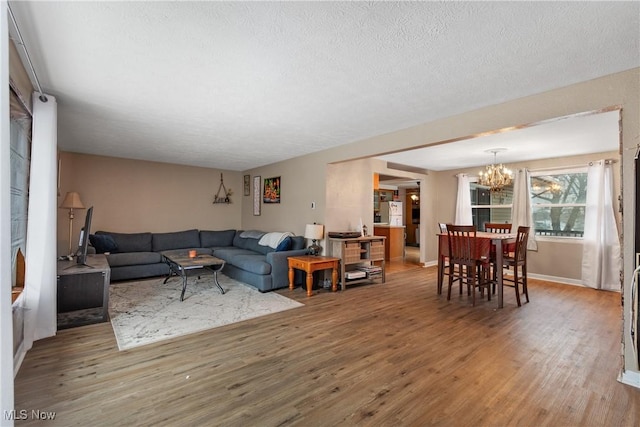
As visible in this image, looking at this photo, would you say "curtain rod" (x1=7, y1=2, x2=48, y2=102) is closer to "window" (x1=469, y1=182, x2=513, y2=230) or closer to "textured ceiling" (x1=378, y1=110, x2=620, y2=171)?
"textured ceiling" (x1=378, y1=110, x2=620, y2=171)

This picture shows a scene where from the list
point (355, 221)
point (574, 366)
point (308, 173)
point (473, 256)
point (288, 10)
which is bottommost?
point (574, 366)

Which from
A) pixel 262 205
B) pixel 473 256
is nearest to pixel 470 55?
pixel 473 256

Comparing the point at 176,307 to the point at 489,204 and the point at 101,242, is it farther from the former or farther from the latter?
the point at 489,204

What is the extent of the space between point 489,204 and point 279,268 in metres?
5.18

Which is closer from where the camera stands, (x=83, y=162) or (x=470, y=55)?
(x=470, y=55)

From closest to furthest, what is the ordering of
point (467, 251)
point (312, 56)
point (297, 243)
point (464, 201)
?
point (312, 56), point (467, 251), point (297, 243), point (464, 201)

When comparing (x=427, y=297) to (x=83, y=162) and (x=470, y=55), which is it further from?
(x=83, y=162)

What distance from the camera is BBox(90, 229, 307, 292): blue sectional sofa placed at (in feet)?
15.5

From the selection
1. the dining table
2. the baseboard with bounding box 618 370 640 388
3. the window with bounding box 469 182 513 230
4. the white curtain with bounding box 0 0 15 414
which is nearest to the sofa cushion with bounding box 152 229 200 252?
the white curtain with bounding box 0 0 15 414

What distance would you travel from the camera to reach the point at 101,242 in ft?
17.3

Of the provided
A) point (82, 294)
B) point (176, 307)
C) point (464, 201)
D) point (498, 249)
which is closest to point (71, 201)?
point (82, 294)

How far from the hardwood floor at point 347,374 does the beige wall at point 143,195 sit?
352 centimetres

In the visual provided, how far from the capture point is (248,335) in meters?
2.96

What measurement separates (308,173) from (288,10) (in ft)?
12.7
